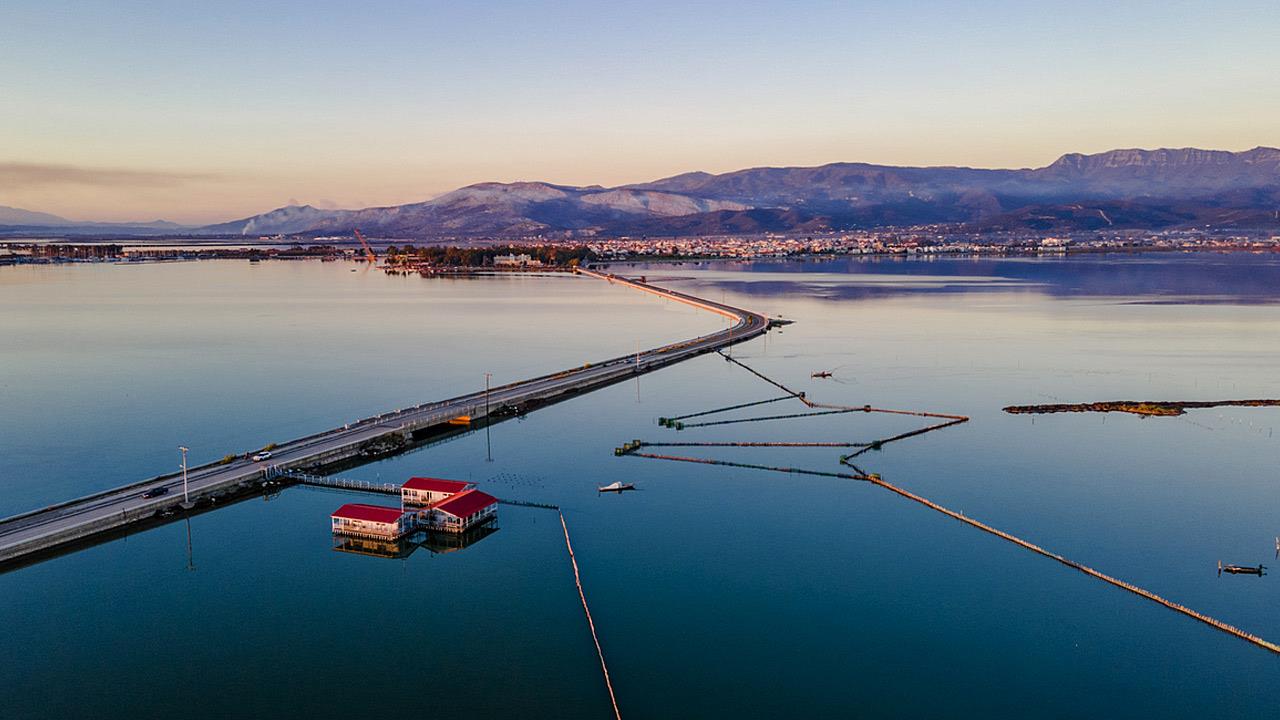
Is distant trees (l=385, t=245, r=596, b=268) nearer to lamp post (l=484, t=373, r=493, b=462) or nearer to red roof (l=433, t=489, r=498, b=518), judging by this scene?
lamp post (l=484, t=373, r=493, b=462)

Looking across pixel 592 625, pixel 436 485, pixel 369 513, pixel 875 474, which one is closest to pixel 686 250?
pixel 875 474

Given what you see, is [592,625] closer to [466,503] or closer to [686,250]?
[466,503]

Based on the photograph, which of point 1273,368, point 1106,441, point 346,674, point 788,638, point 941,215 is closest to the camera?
point 346,674

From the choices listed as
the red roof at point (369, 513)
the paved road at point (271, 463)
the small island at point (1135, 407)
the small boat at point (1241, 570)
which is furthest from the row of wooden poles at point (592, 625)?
the small island at point (1135, 407)

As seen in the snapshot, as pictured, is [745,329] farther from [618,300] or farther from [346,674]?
[346,674]

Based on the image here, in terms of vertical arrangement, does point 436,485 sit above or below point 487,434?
above

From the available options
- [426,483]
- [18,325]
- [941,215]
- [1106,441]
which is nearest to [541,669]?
[426,483]
